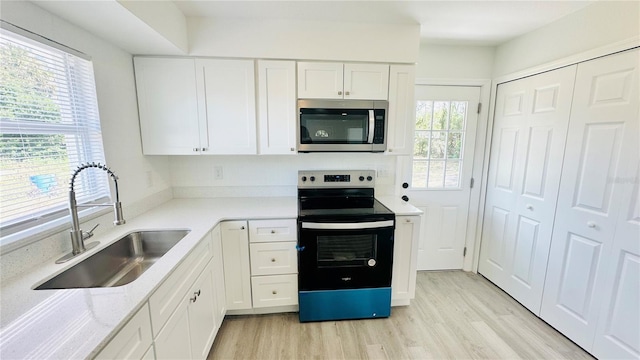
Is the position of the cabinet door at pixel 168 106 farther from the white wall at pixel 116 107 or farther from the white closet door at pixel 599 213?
the white closet door at pixel 599 213

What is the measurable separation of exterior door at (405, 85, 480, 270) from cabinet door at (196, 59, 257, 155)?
5.26ft

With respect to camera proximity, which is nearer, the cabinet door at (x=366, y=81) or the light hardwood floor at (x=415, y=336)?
the light hardwood floor at (x=415, y=336)

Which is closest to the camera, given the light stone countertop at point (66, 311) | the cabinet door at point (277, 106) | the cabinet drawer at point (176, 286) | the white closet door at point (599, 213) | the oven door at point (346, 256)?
the light stone countertop at point (66, 311)

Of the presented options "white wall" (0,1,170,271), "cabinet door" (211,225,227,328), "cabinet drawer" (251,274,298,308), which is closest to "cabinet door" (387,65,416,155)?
"cabinet drawer" (251,274,298,308)

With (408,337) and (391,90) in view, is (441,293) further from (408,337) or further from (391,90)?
(391,90)

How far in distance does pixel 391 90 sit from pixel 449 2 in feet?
2.16

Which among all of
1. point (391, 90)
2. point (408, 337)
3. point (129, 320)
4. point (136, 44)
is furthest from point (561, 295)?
point (136, 44)

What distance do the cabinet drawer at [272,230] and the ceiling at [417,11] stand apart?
154 centimetres

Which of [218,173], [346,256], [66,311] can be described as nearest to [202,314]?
[66,311]

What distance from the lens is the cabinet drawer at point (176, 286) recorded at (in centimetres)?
103

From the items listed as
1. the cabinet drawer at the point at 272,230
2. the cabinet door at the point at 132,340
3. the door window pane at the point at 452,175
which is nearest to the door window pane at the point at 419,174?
the door window pane at the point at 452,175

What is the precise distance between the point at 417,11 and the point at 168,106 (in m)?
2.02

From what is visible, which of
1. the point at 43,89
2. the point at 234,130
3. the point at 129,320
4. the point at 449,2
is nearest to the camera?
the point at 129,320

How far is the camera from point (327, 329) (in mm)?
1959
